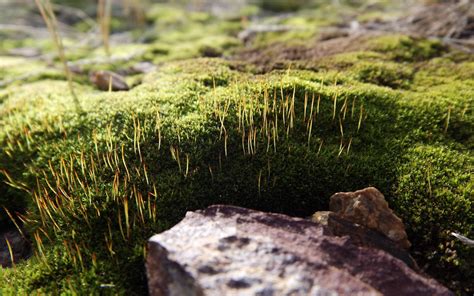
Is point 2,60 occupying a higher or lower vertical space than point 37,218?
higher

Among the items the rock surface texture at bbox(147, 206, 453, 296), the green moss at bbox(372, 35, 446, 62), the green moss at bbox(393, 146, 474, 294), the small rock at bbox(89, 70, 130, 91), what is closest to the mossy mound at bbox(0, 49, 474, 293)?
the green moss at bbox(393, 146, 474, 294)

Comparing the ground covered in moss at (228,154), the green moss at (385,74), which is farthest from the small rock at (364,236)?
the green moss at (385,74)

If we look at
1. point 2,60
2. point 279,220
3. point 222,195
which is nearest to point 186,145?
point 222,195

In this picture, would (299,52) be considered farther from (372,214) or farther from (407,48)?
(372,214)

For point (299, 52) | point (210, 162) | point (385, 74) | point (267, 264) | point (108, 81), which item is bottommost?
point (267, 264)

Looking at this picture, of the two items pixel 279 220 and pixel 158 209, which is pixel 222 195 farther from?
pixel 279 220

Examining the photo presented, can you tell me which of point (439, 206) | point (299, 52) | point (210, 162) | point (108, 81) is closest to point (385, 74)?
point (299, 52)

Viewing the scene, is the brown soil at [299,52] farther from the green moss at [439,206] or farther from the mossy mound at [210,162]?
the green moss at [439,206]
